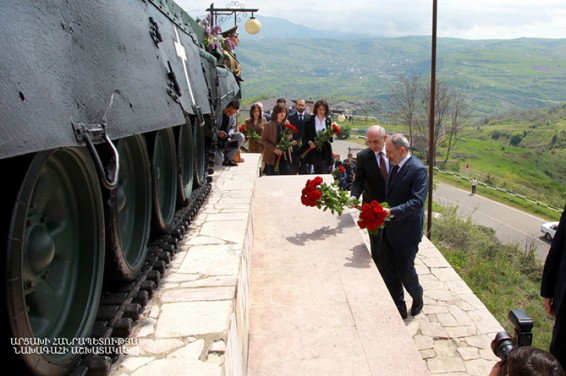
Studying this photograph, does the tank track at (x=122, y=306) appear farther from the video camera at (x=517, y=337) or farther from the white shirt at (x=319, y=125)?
the white shirt at (x=319, y=125)

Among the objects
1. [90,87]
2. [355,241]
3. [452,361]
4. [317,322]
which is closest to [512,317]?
[317,322]

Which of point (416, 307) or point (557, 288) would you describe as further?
point (416, 307)

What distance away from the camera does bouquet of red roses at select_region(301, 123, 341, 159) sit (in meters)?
7.88

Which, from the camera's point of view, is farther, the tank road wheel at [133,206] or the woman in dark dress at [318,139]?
the woman in dark dress at [318,139]

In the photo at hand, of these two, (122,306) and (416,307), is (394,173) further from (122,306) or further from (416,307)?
(122,306)

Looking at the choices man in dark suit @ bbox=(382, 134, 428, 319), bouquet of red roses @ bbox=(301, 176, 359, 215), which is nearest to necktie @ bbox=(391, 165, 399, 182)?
man in dark suit @ bbox=(382, 134, 428, 319)

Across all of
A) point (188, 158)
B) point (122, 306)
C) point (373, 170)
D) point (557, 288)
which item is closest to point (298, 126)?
point (188, 158)

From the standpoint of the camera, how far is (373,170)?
524 centimetres

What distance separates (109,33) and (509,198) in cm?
4787

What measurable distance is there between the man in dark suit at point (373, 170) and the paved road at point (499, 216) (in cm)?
2525

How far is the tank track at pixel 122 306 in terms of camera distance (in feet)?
6.86

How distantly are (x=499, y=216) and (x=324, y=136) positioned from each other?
3425 centimetres

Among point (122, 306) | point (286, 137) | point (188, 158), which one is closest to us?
point (122, 306)

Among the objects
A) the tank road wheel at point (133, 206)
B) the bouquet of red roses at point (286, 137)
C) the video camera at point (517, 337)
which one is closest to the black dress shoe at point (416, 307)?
the video camera at point (517, 337)
